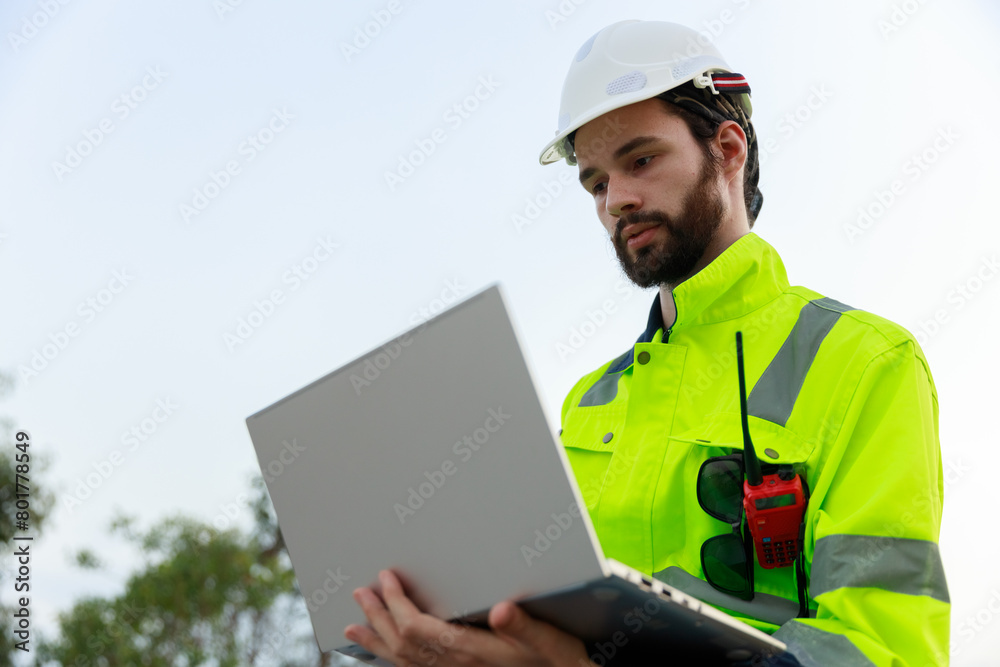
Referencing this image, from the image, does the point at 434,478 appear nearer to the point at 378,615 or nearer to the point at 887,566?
the point at 378,615

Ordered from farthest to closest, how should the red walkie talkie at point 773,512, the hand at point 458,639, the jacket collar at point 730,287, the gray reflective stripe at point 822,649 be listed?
1. the jacket collar at point 730,287
2. the red walkie talkie at point 773,512
3. the gray reflective stripe at point 822,649
4. the hand at point 458,639

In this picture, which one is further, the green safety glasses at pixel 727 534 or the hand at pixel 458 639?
the green safety glasses at pixel 727 534

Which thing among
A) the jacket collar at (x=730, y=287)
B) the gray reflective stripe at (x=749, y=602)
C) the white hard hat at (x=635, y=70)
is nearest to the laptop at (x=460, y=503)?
the gray reflective stripe at (x=749, y=602)

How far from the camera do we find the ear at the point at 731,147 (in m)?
2.18

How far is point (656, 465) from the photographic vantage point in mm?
1789

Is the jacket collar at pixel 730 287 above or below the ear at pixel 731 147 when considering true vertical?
below

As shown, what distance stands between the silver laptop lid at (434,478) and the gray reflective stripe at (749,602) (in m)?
0.66

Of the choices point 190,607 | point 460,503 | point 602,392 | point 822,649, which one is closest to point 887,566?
point 822,649

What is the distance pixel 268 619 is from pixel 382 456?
37.1ft

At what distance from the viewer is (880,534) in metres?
1.40

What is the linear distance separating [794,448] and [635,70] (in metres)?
1.11

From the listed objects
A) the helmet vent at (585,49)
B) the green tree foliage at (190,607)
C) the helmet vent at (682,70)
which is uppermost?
the helmet vent at (585,49)

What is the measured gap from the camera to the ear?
218 cm

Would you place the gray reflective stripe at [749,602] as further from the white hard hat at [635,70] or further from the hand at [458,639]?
the white hard hat at [635,70]
